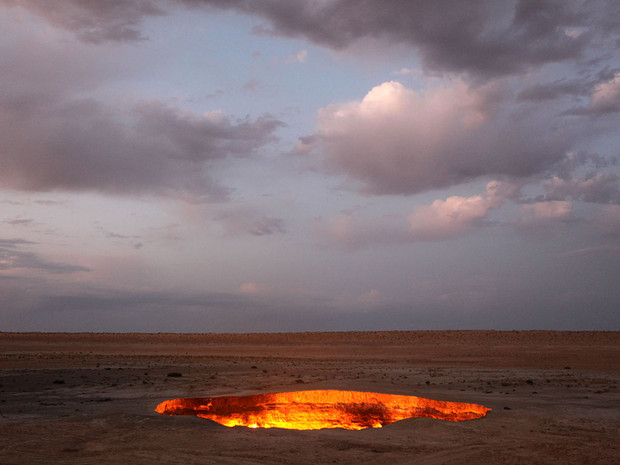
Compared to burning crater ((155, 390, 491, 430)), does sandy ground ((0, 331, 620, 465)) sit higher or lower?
higher

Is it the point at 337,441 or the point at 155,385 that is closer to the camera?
the point at 337,441

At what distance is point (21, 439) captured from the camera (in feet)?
30.9

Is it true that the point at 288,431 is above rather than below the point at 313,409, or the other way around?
above

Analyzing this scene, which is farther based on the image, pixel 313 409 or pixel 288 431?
pixel 313 409

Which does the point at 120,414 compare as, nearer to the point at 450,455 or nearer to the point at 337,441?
the point at 337,441

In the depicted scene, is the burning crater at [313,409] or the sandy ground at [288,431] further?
the burning crater at [313,409]

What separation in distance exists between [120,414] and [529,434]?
9.08 meters

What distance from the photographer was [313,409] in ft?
47.0

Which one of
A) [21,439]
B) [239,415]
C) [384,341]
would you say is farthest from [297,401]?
[384,341]

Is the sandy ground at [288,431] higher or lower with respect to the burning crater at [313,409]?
higher

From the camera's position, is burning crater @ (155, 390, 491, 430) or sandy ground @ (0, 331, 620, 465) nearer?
sandy ground @ (0, 331, 620, 465)

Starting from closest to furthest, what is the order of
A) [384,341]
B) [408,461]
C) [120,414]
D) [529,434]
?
[408,461]
[529,434]
[120,414]
[384,341]

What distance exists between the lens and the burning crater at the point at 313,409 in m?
13.6

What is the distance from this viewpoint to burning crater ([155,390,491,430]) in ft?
44.7
